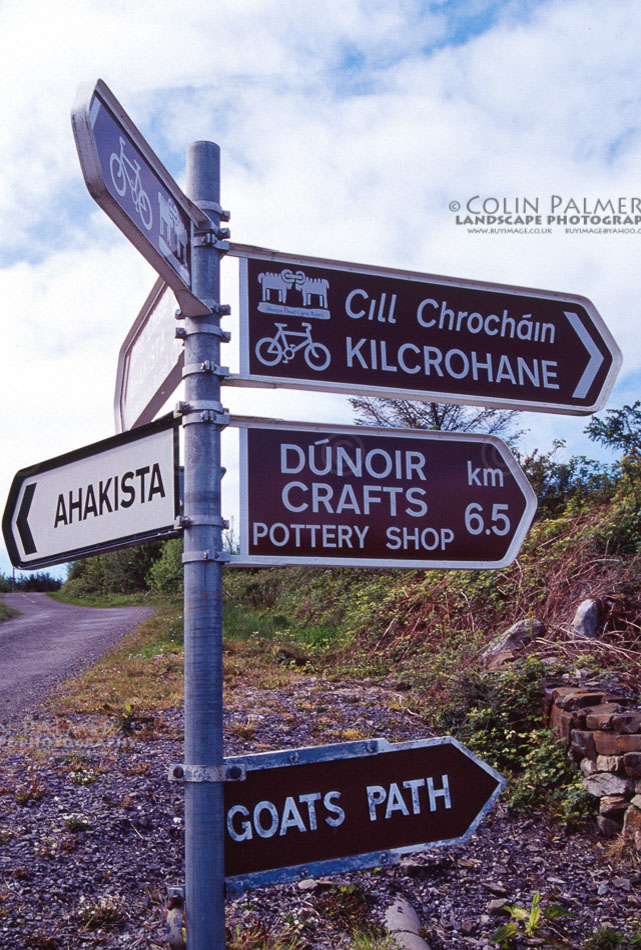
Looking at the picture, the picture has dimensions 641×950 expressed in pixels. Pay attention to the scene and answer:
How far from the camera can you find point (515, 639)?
750cm

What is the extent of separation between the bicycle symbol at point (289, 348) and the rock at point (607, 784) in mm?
4028

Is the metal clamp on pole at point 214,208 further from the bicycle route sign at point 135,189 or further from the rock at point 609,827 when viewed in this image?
the rock at point 609,827

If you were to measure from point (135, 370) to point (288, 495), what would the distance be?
0.74 meters

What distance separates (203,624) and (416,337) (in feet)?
3.47

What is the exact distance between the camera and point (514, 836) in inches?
193

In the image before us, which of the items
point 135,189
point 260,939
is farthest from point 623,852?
point 135,189

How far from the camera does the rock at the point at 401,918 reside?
3486mm

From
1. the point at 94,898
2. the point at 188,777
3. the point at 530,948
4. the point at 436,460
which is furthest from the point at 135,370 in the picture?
the point at 530,948

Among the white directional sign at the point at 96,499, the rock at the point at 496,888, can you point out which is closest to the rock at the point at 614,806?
the rock at the point at 496,888

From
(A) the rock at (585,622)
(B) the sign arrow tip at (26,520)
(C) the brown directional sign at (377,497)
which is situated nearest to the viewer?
A: (C) the brown directional sign at (377,497)

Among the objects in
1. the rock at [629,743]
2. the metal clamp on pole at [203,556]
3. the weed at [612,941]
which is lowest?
the weed at [612,941]

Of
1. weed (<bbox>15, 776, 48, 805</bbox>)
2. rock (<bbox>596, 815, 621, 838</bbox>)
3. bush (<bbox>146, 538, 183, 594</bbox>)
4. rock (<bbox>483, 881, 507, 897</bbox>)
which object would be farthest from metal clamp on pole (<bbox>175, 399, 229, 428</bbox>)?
bush (<bbox>146, 538, 183, 594</bbox>)

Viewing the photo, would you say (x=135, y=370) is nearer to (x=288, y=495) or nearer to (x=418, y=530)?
(x=288, y=495)

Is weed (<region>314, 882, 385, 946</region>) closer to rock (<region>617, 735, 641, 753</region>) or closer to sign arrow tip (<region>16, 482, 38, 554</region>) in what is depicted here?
rock (<region>617, 735, 641, 753</region>)
